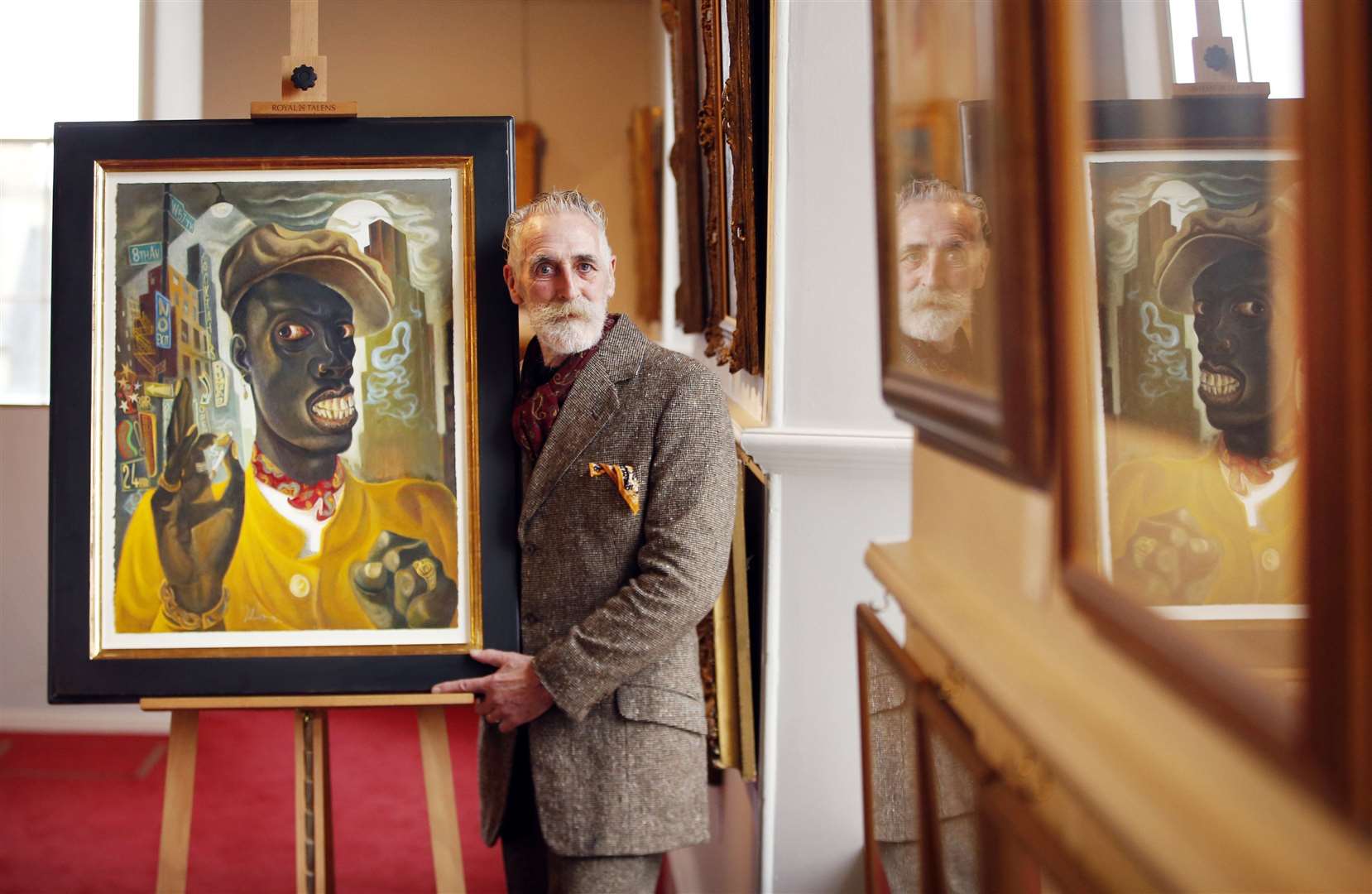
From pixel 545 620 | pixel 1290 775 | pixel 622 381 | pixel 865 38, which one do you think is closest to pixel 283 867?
pixel 545 620

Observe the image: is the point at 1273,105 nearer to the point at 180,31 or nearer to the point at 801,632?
→ the point at 801,632

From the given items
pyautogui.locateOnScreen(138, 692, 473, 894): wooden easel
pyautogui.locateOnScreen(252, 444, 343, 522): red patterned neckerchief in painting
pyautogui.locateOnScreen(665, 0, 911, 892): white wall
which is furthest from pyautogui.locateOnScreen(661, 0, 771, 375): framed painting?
pyautogui.locateOnScreen(138, 692, 473, 894): wooden easel

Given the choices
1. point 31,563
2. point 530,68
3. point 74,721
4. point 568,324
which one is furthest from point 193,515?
point 530,68

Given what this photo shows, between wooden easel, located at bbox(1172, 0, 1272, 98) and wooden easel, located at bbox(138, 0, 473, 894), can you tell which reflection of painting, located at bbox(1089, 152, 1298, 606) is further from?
wooden easel, located at bbox(138, 0, 473, 894)

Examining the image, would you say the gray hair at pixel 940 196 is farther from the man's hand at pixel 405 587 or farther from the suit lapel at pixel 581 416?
the man's hand at pixel 405 587

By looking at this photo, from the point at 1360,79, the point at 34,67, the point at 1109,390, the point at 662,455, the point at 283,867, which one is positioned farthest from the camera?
the point at 34,67

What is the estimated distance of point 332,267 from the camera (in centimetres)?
201

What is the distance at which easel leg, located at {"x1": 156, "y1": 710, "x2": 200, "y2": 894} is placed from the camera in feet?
6.75

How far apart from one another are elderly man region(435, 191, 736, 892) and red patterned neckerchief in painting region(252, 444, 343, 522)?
0.33 metres

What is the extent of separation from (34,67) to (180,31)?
0.62 metres

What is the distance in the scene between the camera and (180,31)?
4.96 metres

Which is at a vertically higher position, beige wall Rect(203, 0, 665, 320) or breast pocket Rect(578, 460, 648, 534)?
beige wall Rect(203, 0, 665, 320)

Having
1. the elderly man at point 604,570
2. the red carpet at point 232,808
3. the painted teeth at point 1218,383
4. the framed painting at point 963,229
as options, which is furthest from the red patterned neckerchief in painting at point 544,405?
the red carpet at point 232,808

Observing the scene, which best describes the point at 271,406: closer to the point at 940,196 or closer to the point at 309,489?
the point at 309,489
